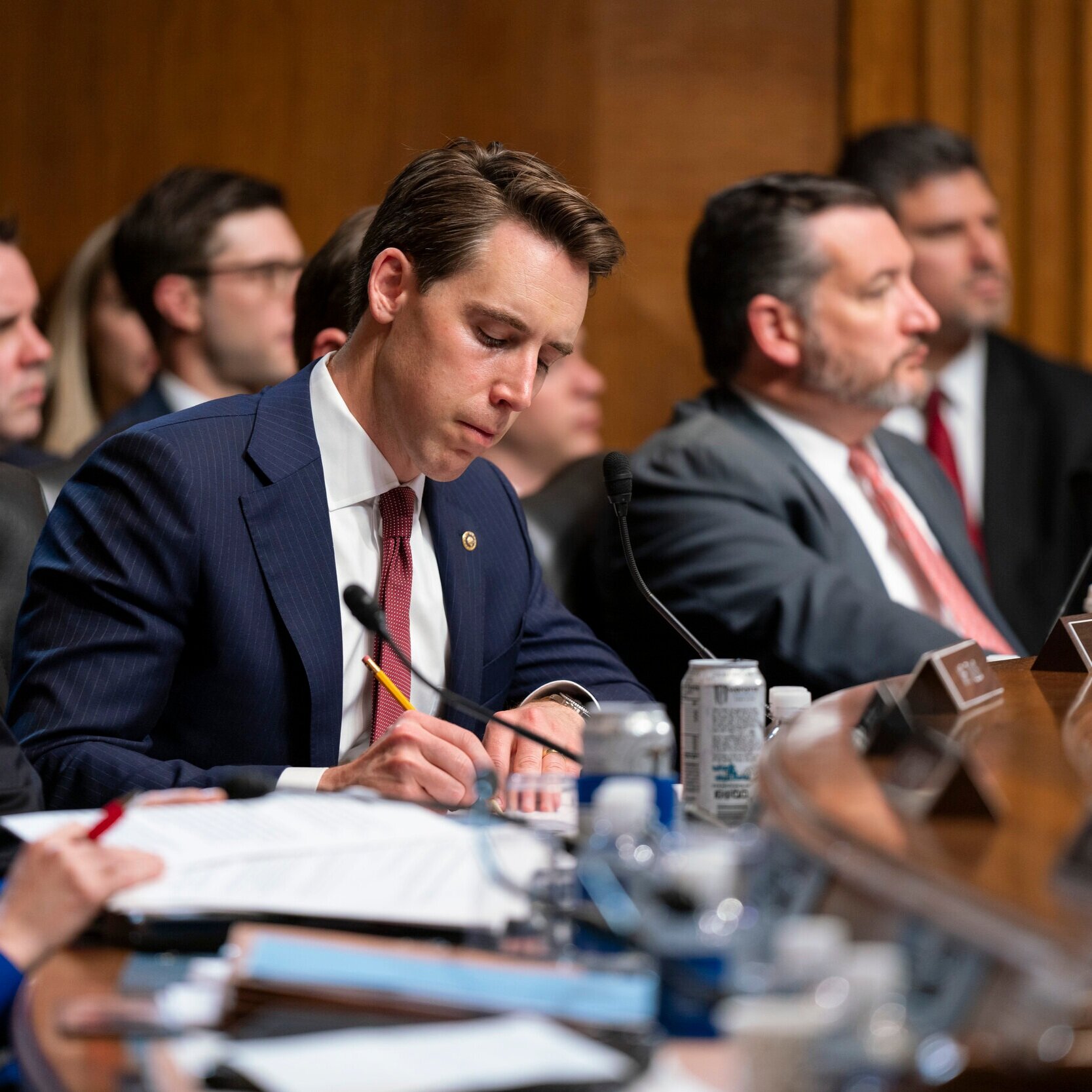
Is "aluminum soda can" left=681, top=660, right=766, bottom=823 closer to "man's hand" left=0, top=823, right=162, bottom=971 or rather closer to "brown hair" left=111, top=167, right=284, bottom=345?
"man's hand" left=0, top=823, right=162, bottom=971

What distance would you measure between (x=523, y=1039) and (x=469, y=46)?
3.70 meters

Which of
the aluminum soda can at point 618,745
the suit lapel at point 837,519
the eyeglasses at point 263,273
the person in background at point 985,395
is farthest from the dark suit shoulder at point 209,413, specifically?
the person in background at point 985,395

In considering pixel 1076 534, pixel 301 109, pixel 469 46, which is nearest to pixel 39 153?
pixel 301 109

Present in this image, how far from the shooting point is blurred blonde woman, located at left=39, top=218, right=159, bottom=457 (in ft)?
13.0

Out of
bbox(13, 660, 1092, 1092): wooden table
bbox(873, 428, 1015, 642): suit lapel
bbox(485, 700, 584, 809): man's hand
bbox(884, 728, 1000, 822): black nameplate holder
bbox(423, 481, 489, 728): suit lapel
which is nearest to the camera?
bbox(13, 660, 1092, 1092): wooden table

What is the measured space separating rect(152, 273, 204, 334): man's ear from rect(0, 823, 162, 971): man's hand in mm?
2535

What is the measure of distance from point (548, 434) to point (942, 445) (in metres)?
1.00

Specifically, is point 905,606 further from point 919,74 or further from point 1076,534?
point 919,74

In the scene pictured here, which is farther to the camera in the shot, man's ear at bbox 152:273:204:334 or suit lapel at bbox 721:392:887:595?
man's ear at bbox 152:273:204:334

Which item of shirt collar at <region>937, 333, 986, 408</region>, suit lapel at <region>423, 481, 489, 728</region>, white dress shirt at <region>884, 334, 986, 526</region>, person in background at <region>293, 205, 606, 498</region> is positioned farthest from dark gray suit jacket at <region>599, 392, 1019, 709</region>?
shirt collar at <region>937, 333, 986, 408</region>

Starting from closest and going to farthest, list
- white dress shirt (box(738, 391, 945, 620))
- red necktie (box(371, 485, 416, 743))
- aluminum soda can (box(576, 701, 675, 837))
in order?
aluminum soda can (box(576, 701, 675, 837))
red necktie (box(371, 485, 416, 743))
white dress shirt (box(738, 391, 945, 620))

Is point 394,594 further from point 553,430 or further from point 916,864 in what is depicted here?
point 553,430

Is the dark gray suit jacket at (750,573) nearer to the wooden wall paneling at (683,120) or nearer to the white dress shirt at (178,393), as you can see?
the white dress shirt at (178,393)

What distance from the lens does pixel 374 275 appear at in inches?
74.1
